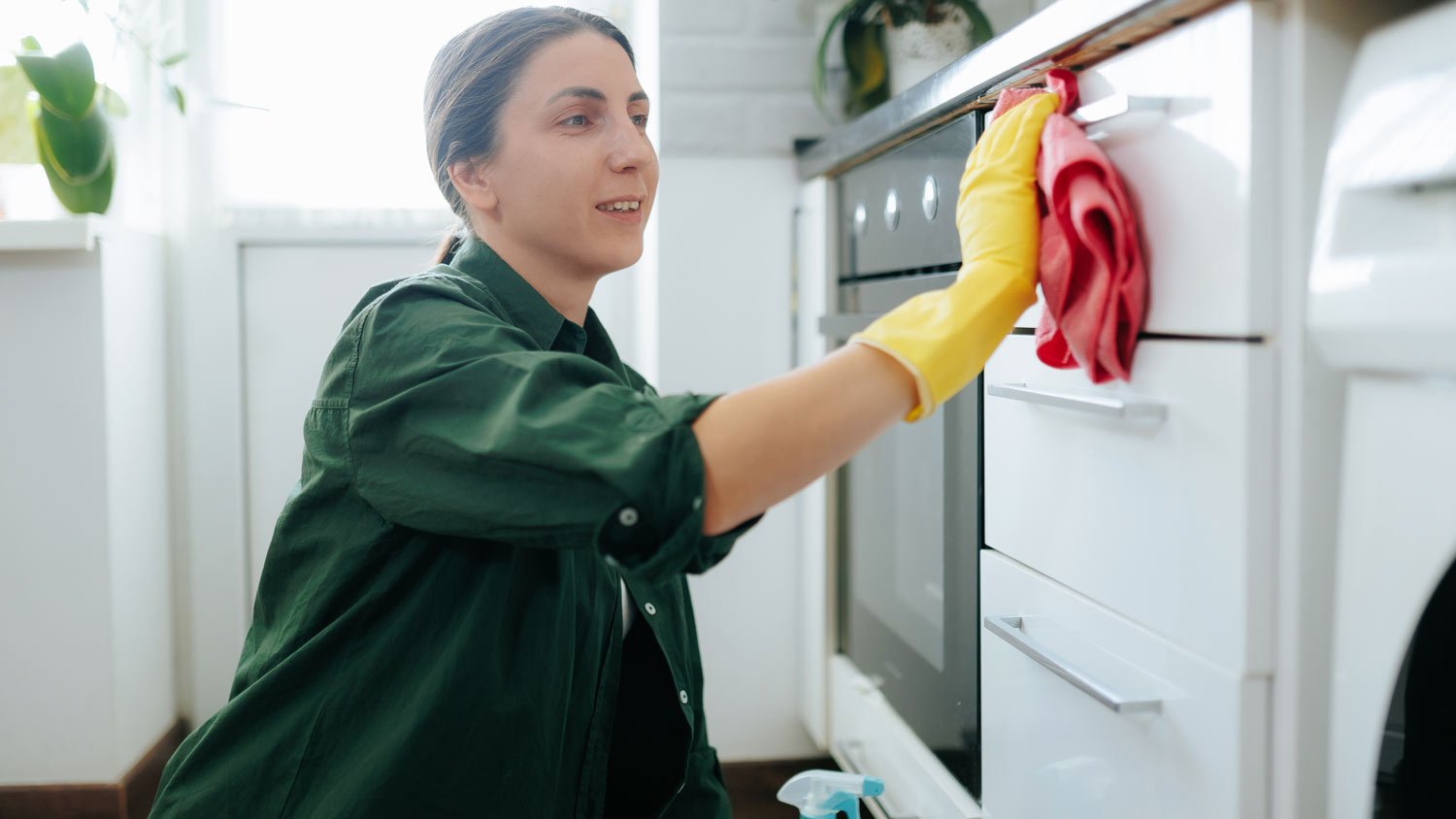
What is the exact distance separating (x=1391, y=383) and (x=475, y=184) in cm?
78

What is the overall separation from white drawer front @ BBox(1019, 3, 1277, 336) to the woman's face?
1.38ft

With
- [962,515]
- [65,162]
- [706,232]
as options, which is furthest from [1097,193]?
[65,162]

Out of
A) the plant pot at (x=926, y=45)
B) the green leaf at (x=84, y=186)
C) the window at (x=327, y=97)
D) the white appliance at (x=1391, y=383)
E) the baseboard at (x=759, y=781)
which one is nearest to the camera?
the white appliance at (x=1391, y=383)

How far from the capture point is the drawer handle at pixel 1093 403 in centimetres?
82

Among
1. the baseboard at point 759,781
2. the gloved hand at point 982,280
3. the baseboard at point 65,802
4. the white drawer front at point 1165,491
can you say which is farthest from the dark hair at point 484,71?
the baseboard at point 65,802

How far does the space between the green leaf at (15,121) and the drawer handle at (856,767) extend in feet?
5.18

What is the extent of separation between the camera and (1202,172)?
76cm

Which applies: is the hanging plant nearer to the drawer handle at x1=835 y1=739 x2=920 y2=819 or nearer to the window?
the window

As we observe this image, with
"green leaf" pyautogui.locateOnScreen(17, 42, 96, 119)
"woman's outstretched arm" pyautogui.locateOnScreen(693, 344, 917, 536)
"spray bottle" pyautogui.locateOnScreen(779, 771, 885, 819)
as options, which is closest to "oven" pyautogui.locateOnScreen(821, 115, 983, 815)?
"spray bottle" pyautogui.locateOnScreen(779, 771, 885, 819)

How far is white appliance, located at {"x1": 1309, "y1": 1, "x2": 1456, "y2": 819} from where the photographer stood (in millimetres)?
592

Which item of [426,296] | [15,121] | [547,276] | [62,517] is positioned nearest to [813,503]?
[547,276]

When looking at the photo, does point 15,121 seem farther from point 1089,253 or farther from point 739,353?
point 1089,253

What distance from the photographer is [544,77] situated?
1.04 m

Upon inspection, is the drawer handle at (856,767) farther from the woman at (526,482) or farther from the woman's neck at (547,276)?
the woman's neck at (547,276)
